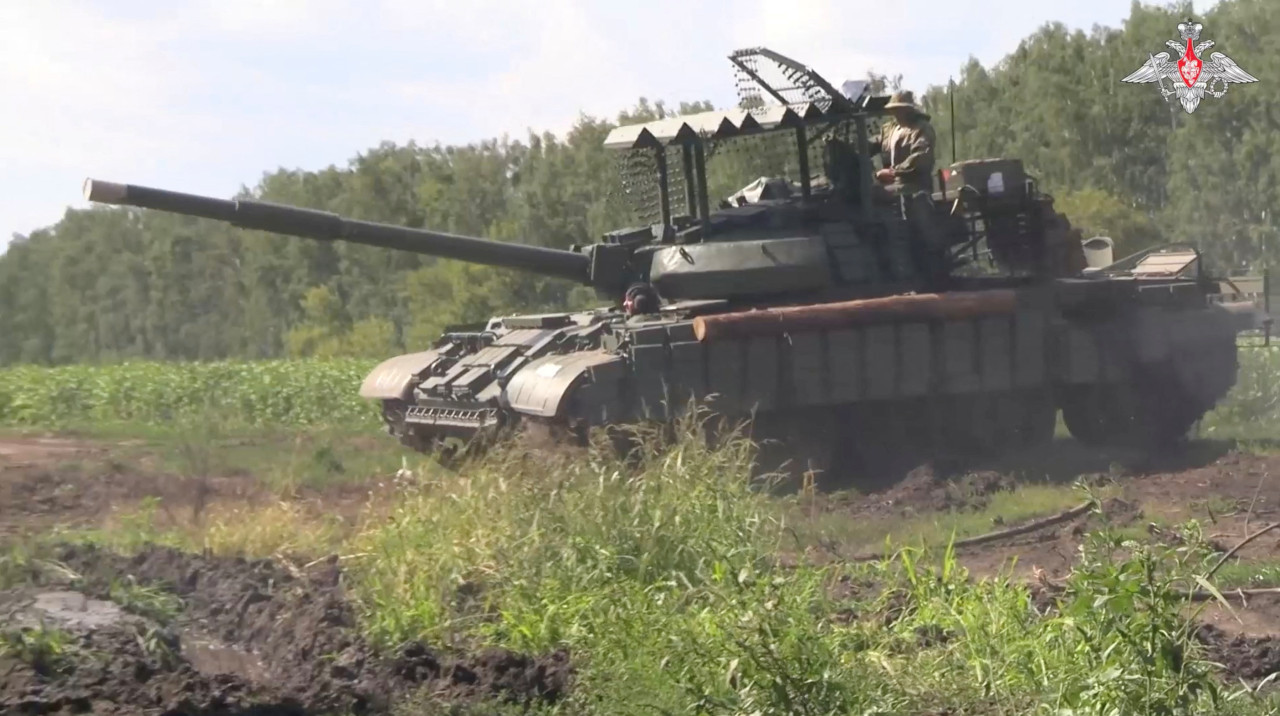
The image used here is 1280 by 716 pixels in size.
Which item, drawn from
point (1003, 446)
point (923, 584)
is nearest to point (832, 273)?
point (1003, 446)

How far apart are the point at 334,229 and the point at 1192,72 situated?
2272 centimetres

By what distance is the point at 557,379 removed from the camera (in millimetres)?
12891

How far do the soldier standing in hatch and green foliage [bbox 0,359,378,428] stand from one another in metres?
9.43

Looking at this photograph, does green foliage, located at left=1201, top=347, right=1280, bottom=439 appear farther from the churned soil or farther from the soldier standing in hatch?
the churned soil

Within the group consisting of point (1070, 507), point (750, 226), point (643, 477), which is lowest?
point (1070, 507)

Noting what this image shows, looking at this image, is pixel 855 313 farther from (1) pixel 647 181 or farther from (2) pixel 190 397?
(2) pixel 190 397

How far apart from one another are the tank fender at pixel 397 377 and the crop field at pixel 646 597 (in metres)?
1.92

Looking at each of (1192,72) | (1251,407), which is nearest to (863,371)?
(1251,407)

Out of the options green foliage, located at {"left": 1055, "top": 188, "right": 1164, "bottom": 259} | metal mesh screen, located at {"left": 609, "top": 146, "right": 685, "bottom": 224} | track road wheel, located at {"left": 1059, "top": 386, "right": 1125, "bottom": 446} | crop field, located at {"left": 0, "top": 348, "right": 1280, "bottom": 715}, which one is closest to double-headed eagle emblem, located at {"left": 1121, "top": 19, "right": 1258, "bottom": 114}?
green foliage, located at {"left": 1055, "top": 188, "right": 1164, "bottom": 259}

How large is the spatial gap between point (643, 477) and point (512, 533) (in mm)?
Result: 725

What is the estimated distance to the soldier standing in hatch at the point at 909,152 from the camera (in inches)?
604

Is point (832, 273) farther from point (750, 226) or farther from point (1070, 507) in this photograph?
point (1070, 507)

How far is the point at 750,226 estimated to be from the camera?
48.3ft

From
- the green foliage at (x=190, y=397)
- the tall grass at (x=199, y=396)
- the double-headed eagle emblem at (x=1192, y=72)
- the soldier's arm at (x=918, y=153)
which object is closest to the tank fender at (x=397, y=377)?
the soldier's arm at (x=918, y=153)
